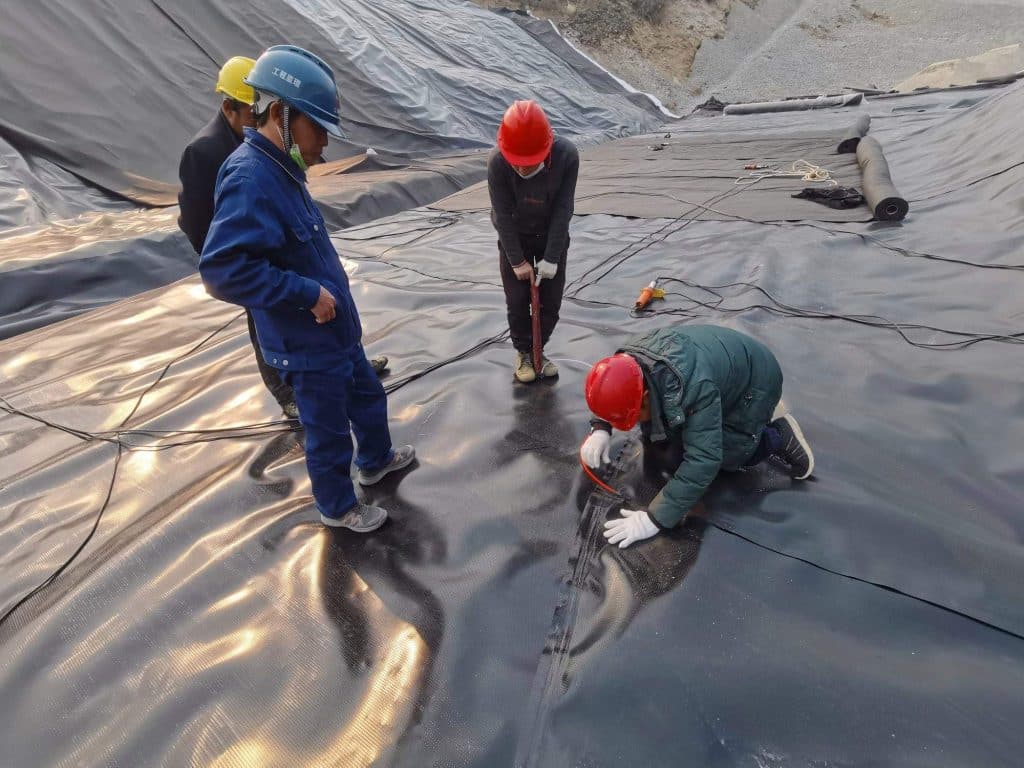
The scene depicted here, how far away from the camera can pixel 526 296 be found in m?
2.48

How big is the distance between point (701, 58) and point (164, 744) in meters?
22.9

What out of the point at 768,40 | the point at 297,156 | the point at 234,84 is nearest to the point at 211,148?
the point at 234,84

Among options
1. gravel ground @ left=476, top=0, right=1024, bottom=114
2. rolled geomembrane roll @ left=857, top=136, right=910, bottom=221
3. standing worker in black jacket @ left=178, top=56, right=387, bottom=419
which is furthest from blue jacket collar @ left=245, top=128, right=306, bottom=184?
gravel ground @ left=476, top=0, right=1024, bottom=114

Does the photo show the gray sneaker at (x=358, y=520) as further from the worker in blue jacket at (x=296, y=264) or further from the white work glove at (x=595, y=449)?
the white work glove at (x=595, y=449)

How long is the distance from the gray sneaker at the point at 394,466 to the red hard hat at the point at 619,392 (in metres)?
0.87

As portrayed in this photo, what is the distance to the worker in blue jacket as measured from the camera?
1.34 m

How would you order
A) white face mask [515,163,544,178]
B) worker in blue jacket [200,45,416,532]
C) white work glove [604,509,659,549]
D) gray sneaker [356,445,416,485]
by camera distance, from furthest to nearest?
1. white face mask [515,163,544,178]
2. gray sneaker [356,445,416,485]
3. white work glove [604,509,659,549]
4. worker in blue jacket [200,45,416,532]

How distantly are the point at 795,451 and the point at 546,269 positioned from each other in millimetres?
1239

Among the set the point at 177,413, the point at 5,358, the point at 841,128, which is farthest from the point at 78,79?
the point at 841,128

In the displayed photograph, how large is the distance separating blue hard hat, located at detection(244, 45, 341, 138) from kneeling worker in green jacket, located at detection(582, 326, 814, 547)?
1.06 meters

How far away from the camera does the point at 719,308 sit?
2873mm

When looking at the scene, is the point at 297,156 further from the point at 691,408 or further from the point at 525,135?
the point at 691,408

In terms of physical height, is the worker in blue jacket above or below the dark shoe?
above

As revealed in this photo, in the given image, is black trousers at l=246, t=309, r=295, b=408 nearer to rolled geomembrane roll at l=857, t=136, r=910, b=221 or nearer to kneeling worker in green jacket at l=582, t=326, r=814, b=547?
kneeling worker in green jacket at l=582, t=326, r=814, b=547
